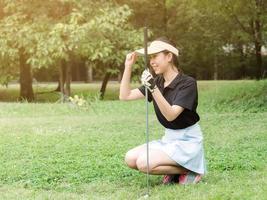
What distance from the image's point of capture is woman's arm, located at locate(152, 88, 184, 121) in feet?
16.7

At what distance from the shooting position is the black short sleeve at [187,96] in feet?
17.5

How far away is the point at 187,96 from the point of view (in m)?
5.39

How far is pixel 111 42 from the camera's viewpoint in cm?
1812

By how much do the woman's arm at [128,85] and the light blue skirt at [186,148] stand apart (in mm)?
466

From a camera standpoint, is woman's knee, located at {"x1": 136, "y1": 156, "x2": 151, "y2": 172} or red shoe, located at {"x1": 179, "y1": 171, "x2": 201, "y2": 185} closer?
woman's knee, located at {"x1": 136, "y1": 156, "x2": 151, "y2": 172}

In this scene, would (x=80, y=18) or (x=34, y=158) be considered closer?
(x=34, y=158)

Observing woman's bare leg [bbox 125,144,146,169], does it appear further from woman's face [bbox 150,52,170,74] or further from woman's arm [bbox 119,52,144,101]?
woman's face [bbox 150,52,170,74]

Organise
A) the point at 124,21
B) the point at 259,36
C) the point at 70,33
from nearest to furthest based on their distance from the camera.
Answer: the point at 70,33 → the point at 124,21 → the point at 259,36

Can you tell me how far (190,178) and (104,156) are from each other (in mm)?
1844

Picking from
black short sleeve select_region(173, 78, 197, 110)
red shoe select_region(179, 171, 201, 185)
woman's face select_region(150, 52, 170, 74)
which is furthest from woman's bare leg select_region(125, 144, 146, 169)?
woman's face select_region(150, 52, 170, 74)

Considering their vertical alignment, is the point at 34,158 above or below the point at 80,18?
below

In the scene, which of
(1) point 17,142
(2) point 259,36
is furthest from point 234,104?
(2) point 259,36

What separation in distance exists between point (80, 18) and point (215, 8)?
3.99 m

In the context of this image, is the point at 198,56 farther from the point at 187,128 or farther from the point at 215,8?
the point at 187,128
